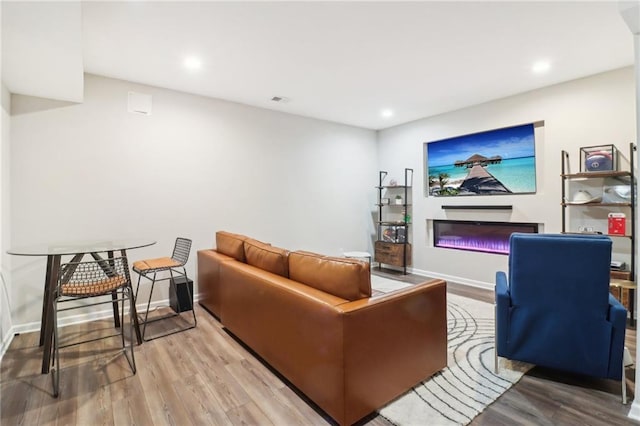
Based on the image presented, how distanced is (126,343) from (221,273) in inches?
38.4

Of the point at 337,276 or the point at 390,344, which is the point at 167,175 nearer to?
the point at 337,276

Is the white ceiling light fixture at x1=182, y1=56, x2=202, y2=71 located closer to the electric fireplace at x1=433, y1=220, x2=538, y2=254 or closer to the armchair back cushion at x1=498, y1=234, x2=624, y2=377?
the armchair back cushion at x1=498, y1=234, x2=624, y2=377

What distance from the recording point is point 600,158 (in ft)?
10.8

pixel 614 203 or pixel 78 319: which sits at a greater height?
pixel 614 203

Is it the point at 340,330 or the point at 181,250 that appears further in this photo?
the point at 181,250

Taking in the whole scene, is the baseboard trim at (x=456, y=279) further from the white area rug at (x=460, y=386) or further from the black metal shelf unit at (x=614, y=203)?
the white area rug at (x=460, y=386)

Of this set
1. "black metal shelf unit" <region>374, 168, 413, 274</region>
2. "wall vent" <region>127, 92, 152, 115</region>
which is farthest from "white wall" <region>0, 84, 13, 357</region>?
"black metal shelf unit" <region>374, 168, 413, 274</region>

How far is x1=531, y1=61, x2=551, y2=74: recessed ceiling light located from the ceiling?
54 millimetres

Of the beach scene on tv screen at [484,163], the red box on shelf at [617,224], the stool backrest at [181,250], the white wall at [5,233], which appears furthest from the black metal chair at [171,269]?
the red box on shelf at [617,224]

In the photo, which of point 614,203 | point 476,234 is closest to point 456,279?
point 476,234

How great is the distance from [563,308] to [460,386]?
32.6 inches

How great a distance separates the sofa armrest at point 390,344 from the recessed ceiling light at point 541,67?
8.69 ft

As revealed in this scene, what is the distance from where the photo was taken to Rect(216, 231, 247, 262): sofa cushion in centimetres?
290

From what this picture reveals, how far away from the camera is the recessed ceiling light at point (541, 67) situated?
3.13 metres
